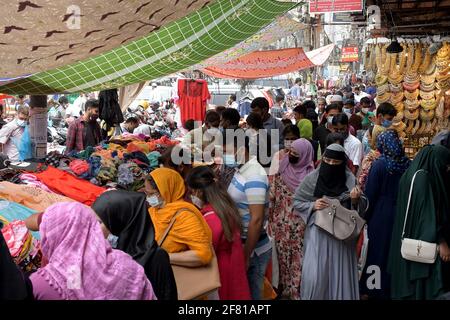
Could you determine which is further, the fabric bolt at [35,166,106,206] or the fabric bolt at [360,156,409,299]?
the fabric bolt at [360,156,409,299]

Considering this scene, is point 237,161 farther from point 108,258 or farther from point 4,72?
point 108,258

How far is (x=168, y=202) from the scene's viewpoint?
344 cm

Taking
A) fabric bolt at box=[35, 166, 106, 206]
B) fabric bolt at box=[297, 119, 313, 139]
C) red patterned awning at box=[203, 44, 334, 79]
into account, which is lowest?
fabric bolt at box=[35, 166, 106, 206]

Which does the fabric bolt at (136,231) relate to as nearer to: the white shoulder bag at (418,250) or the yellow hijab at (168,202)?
the yellow hijab at (168,202)

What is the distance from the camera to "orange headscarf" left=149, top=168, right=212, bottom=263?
10.6ft

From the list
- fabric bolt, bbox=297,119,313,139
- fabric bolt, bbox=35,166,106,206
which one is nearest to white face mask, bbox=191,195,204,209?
fabric bolt, bbox=35,166,106,206

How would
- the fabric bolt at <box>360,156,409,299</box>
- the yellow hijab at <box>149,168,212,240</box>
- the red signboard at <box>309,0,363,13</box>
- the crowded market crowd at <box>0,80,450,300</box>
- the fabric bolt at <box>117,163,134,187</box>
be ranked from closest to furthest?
the crowded market crowd at <box>0,80,450,300</box> < the yellow hijab at <box>149,168,212,240</box> < the fabric bolt at <box>117,163,134,187</box> < the fabric bolt at <box>360,156,409,299</box> < the red signboard at <box>309,0,363,13</box>

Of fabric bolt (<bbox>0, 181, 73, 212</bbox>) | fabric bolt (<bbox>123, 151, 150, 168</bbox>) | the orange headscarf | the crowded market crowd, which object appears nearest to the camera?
the crowded market crowd

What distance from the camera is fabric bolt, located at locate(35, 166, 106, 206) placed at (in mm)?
4574

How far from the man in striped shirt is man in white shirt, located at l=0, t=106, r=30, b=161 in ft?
15.6

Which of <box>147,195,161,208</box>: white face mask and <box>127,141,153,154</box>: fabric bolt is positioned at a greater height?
<box>127,141,153,154</box>: fabric bolt

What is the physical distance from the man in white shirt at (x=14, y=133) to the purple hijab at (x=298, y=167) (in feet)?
14.5

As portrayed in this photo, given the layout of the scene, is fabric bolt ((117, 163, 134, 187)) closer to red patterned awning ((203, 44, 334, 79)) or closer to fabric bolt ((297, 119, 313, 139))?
fabric bolt ((297, 119, 313, 139))

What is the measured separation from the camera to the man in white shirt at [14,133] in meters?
8.16
